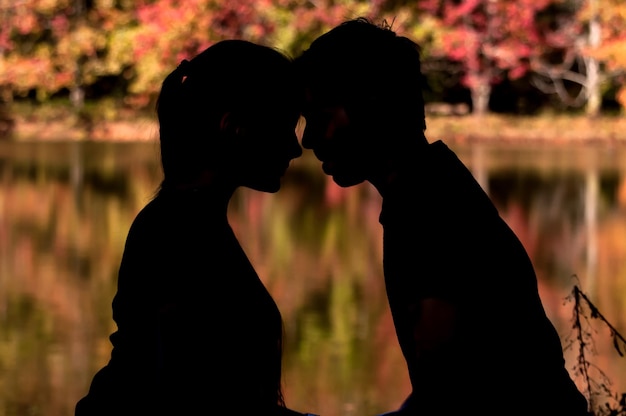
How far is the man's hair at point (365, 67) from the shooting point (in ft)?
5.36

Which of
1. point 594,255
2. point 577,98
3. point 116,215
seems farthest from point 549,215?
point 577,98

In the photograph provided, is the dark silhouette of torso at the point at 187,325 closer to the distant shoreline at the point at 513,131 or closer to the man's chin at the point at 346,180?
the man's chin at the point at 346,180

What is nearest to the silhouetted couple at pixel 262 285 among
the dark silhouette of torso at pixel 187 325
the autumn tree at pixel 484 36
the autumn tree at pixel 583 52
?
the dark silhouette of torso at pixel 187 325

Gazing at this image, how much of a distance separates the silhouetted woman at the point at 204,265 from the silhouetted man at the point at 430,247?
0.06 meters

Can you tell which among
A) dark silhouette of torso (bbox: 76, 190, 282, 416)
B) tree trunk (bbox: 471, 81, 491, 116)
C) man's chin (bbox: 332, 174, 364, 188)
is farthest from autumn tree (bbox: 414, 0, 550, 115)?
dark silhouette of torso (bbox: 76, 190, 282, 416)

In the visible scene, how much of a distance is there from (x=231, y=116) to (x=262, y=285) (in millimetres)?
217

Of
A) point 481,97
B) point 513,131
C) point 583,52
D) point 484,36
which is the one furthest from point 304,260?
point 484,36

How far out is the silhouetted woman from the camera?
1568 millimetres

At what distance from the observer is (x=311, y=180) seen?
60.1 feet

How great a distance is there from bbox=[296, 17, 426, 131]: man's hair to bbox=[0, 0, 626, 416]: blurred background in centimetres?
10

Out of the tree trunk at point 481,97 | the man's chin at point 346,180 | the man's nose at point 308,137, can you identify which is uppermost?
the tree trunk at point 481,97

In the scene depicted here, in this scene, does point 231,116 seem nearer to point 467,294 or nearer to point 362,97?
point 362,97

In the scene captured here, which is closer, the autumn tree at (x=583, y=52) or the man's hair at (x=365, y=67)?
the man's hair at (x=365, y=67)

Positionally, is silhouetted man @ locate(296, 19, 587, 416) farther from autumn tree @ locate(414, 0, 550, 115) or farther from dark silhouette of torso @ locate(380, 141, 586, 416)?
autumn tree @ locate(414, 0, 550, 115)
